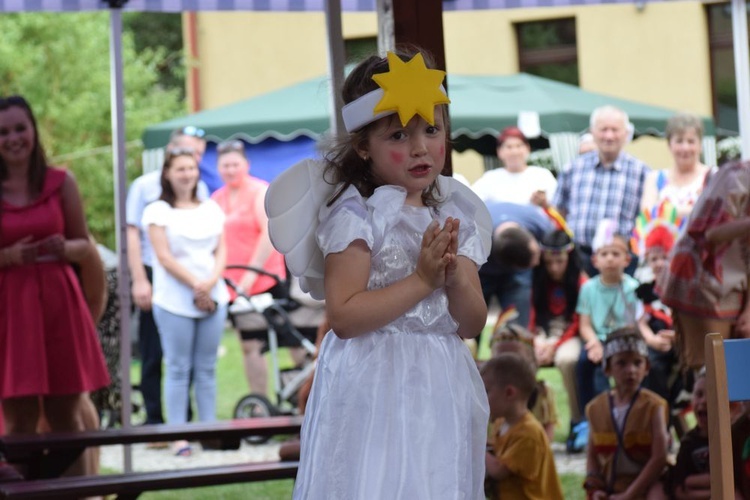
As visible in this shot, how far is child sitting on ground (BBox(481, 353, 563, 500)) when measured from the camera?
15.5ft

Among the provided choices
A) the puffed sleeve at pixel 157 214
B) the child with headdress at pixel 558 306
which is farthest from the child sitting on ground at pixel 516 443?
the puffed sleeve at pixel 157 214

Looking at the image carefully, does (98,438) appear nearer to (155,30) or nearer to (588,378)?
(588,378)

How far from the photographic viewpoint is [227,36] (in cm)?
2103

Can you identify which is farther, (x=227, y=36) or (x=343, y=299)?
(x=227, y=36)

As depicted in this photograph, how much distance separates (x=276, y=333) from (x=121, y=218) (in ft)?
9.24

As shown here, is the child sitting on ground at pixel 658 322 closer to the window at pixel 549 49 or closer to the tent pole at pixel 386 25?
the tent pole at pixel 386 25

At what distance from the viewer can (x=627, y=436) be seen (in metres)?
5.23

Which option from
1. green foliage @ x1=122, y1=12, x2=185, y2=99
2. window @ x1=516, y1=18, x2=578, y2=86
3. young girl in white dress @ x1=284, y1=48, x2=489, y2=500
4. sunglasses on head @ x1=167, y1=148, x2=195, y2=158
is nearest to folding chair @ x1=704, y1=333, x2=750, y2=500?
young girl in white dress @ x1=284, y1=48, x2=489, y2=500

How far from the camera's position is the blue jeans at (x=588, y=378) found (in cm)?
764

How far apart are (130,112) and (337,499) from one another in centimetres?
2054

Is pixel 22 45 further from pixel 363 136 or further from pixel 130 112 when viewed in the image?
pixel 363 136

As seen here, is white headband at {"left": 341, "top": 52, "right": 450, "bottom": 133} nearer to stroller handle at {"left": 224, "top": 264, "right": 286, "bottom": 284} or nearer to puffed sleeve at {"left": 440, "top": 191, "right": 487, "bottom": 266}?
puffed sleeve at {"left": 440, "top": 191, "right": 487, "bottom": 266}

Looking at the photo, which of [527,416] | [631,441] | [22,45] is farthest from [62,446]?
[22,45]

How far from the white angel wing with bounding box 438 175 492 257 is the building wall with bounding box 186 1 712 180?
11.5 meters
